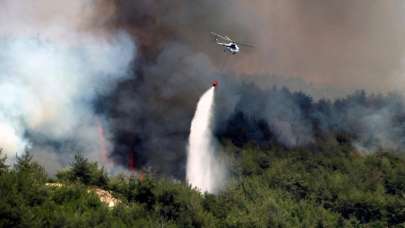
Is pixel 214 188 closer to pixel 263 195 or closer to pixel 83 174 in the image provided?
Answer: pixel 263 195

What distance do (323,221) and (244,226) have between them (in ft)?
106

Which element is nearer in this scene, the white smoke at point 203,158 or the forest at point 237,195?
the forest at point 237,195

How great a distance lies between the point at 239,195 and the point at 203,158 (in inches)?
760

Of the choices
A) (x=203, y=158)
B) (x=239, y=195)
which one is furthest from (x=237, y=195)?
(x=203, y=158)

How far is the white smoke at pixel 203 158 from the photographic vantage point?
14650 centimetres

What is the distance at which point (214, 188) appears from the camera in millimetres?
149500

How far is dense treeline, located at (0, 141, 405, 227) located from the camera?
9744 cm

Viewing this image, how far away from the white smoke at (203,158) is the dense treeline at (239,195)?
367 centimetres

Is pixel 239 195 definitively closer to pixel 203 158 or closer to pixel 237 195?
pixel 237 195

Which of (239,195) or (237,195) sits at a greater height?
(239,195)

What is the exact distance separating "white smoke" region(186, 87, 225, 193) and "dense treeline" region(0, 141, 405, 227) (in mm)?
3667

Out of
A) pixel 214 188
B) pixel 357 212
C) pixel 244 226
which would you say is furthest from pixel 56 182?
pixel 357 212

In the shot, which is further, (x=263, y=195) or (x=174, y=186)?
(x=263, y=195)

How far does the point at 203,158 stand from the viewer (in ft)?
519
